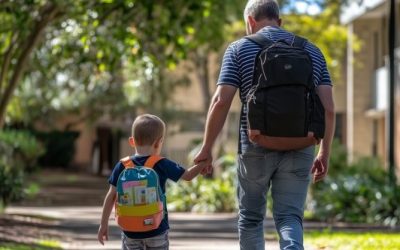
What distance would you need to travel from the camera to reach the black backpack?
20.1 ft

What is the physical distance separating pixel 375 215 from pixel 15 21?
6664 mm

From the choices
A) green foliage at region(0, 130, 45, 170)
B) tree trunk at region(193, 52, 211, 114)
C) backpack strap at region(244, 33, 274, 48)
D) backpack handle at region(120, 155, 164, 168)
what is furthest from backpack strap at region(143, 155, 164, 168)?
tree trunk at region(193, 52, 211, 114)

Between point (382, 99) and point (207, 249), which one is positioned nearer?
point (207, 249)

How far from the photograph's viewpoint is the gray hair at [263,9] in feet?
21.5

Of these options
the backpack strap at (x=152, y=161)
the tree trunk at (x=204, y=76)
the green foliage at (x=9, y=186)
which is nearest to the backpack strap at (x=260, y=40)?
the backpack strap at (x=152, y=161)

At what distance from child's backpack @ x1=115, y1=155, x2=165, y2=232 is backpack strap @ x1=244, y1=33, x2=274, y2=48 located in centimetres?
112

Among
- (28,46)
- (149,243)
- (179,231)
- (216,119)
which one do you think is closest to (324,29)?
(28,46)

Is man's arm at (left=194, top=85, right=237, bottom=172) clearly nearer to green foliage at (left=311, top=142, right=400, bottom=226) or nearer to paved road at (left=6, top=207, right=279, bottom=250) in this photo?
paved road at (left=6, top=207, right=279, bottom=250)

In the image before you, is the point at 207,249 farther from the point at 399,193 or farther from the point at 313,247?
the point at 399,193

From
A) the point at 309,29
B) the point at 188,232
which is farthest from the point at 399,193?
the point at 309,29

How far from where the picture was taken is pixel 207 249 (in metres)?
10.9

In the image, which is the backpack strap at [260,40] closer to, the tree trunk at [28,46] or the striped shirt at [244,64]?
the striped shirt at [244,64]

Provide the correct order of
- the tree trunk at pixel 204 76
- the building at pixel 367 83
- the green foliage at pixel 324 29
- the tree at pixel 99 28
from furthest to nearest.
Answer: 1. the building at pixel 367 83
2. the tree trunk at pixel 204 76
3. the green foliage at pixel 324 29
4. the tree at pixel 99 28

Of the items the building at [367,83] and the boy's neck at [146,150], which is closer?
the boy's neck at [146,150]
